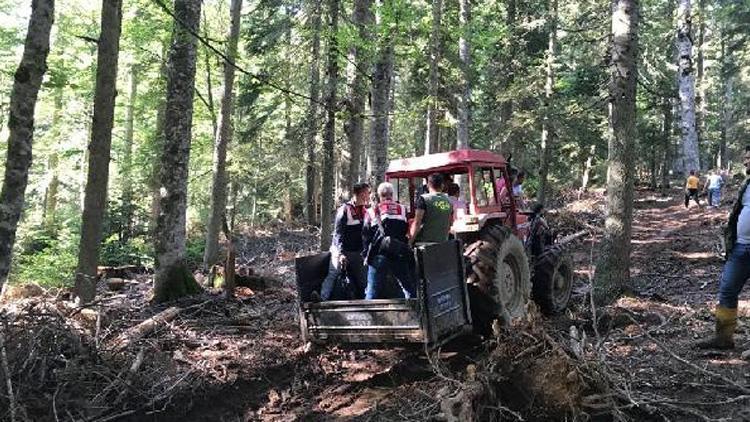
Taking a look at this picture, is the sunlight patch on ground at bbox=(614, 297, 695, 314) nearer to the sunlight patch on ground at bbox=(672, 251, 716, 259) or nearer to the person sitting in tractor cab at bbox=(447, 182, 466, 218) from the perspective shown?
the person sitting in tractor cab at bbox=(447, 182, 466, 218)

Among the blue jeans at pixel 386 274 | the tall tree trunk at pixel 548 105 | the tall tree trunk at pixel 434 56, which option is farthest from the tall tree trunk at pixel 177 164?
the tall tree trunk at pixel 548 105

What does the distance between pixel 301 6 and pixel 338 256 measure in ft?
49.3

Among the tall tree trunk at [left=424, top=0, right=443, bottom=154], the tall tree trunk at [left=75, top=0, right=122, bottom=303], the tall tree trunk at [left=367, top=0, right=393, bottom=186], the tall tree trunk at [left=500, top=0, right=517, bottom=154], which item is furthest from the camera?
the tall tree trunk at [left=500, top=0, right=517, bottom=154]

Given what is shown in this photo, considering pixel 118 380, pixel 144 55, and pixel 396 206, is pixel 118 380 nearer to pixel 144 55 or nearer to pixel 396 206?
pixel 396 206

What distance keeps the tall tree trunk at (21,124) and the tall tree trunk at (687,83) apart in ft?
69.1

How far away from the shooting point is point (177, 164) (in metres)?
10.4

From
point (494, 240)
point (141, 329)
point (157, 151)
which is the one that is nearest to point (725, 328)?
point (494, 240)

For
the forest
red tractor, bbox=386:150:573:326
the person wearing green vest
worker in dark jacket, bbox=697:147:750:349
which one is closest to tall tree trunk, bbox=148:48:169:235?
the forest

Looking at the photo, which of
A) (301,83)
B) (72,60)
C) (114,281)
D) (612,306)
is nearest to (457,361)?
(612,306)

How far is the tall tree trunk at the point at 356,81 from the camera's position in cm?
1422

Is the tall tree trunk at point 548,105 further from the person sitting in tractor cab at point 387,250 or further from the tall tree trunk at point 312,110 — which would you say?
the person sitting in tractor cab at point 387,250

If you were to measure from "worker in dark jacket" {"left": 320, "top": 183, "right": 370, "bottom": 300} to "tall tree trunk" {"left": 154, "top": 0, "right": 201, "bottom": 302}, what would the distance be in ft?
11.7

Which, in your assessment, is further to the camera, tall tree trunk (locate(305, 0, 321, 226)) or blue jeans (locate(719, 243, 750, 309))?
tall tree trunk (locate(305, 0, 321, 226))

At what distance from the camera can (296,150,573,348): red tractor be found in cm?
664
